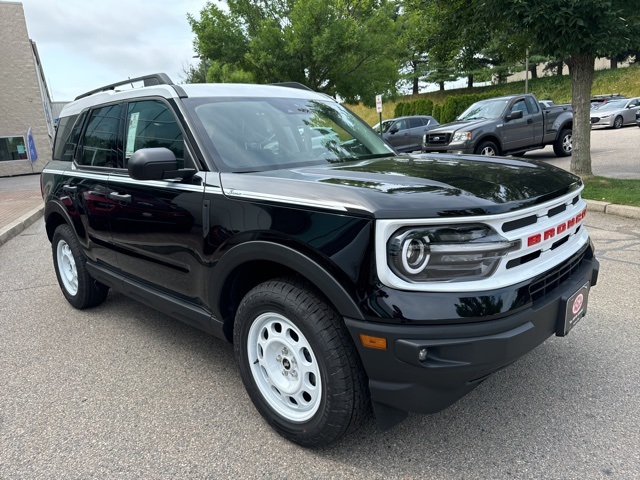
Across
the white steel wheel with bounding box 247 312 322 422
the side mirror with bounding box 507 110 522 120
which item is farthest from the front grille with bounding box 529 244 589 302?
the side mirror with bounding box 507 110 522 120

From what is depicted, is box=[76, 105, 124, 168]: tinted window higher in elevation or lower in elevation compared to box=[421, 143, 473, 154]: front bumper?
higher

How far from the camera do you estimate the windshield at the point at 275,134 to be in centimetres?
294

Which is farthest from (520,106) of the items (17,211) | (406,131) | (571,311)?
(17,211)

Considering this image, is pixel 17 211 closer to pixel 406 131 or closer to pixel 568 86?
pixel 406 131

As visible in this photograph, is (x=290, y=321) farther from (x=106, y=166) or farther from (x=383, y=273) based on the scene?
(x=106, y=166)

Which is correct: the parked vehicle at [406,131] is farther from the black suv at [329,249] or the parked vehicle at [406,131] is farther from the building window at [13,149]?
the building window at [13,149]

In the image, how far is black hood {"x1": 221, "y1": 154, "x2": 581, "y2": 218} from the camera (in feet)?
6.71

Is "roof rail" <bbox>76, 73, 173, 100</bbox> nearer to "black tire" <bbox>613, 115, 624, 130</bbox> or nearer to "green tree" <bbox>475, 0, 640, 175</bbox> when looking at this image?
"green tree" <bbox>475, 0, 640, 175</bbox>

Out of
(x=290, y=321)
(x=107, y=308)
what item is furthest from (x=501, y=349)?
(x=107, y=308)

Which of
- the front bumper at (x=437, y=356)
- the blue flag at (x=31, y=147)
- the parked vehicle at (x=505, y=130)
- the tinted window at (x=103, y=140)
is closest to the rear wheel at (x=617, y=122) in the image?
the parked vehicle at (x=505, y=130)

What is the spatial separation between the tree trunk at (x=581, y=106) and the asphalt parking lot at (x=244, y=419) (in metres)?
6.29

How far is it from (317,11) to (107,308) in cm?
2006

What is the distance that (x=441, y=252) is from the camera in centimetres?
202

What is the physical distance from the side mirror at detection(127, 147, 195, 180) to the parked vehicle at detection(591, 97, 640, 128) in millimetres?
26734
